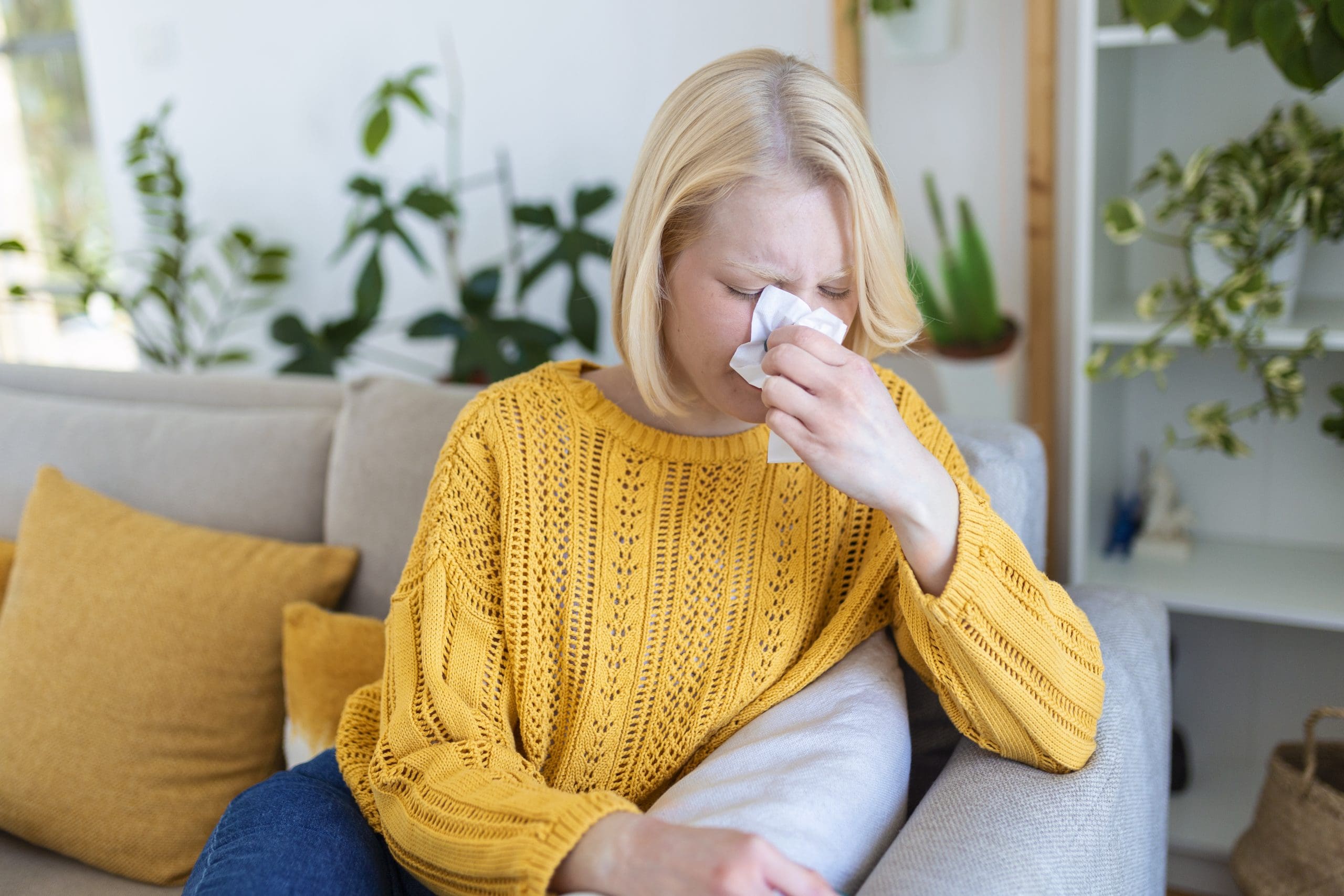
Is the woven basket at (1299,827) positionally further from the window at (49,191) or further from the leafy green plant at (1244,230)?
the window at (49,191)

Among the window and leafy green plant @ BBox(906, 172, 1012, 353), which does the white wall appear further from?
the window

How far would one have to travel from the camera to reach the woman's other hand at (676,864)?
74 cm

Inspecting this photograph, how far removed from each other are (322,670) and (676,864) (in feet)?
2.42

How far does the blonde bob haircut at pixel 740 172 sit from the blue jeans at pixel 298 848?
489 millimetres

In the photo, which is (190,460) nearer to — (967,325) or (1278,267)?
(967,325)

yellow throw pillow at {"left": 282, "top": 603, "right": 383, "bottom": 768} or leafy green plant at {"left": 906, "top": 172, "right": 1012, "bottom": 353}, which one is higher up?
leafy green plant at {"left": 906, "top": 172, "right": 1012, "bottom": 353}

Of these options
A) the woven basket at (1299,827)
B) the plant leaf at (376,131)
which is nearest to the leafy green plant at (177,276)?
the plant leaf at (376,131)

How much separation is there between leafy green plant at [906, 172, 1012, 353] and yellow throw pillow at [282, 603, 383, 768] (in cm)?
106

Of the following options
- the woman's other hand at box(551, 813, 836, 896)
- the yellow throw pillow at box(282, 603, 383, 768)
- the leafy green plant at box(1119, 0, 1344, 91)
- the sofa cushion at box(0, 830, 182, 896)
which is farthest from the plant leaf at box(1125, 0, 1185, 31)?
the sofa cushion at box(0, 830, 182, 896)

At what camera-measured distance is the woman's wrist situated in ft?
2.58

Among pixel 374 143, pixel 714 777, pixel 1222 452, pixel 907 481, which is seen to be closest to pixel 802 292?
pixel 907 481

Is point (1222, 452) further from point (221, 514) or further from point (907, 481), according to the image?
point (221, 514)

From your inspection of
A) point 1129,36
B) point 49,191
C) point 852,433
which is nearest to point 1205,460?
point 1129,36

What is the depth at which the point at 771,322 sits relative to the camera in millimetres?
949
